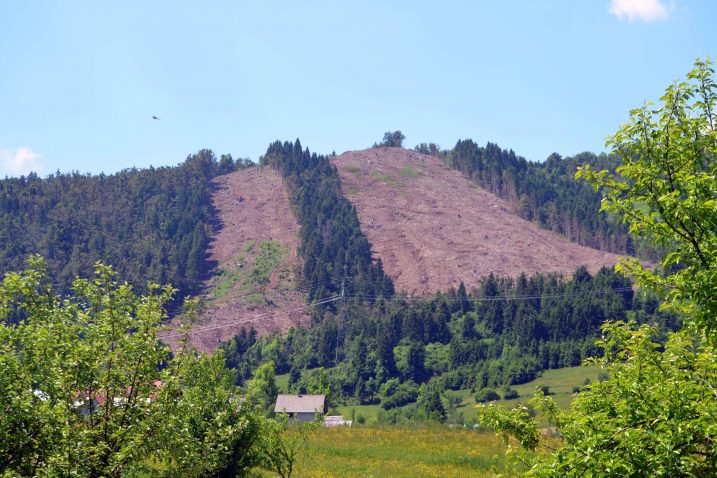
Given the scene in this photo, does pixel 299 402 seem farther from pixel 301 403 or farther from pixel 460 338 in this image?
pixel 460 338

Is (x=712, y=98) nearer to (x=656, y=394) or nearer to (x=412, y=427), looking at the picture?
(x=656, y=394)

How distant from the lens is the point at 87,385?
1576 centimetres

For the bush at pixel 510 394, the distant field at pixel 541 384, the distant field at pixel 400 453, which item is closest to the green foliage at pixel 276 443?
the distant field at pixel 400 453

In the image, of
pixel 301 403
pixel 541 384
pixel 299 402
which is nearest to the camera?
pixel 301 403

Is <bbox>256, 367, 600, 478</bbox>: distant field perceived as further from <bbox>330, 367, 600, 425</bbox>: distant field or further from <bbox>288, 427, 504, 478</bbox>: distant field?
<bbox>330, 367, 600, 425</bbox>: distant field

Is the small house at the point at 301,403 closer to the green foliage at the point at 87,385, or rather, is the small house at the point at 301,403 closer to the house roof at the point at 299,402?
the house roof at the point at 299,402

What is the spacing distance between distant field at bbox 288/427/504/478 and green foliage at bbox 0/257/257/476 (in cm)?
2741

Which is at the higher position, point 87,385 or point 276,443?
point 87,385

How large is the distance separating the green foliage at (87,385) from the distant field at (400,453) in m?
27.4

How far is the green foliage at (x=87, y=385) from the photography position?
14.5 m

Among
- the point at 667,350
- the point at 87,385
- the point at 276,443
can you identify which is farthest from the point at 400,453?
the point at 667,350

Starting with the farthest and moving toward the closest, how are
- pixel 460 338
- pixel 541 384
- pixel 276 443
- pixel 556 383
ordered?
pixel 460 338
pixel 541 384
pixel 556 383
pixel 276 443

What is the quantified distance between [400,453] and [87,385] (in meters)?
46.8

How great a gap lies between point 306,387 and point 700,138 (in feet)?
460
